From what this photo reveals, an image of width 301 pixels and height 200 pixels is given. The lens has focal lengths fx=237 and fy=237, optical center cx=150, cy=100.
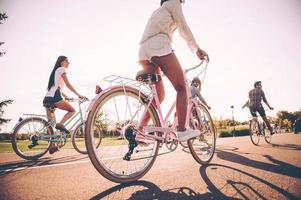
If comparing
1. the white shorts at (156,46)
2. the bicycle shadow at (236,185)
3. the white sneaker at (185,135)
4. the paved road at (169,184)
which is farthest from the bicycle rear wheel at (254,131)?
the white shorts at (156,46)

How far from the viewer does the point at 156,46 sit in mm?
3256

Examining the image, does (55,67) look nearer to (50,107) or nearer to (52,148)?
(50,107)

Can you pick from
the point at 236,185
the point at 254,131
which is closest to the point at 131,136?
the point at 236,185

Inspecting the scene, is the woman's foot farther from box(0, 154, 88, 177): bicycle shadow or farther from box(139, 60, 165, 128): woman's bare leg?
box(139, 60, 165, 128): woman's bare leg

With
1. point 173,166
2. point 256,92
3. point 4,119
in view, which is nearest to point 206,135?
point 173,166

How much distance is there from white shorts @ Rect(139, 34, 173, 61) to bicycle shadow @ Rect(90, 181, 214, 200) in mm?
1710

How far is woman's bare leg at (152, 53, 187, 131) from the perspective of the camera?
3.27 m

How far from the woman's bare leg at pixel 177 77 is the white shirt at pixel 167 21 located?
0.37 m

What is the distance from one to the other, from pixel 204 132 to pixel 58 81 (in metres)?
4.16

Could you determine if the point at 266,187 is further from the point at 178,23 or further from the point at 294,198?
the point at 178,23

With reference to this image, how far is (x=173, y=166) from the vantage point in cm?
385

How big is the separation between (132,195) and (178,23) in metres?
2.45

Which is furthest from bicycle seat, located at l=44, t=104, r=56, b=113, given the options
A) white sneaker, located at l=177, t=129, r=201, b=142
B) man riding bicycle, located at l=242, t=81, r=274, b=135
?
man riding bicycle, located at l=242, t=81, r=274, b=135

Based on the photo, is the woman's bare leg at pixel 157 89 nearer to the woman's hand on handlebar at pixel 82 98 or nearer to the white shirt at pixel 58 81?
the woman's hand on handlebar at pixel 82 98
